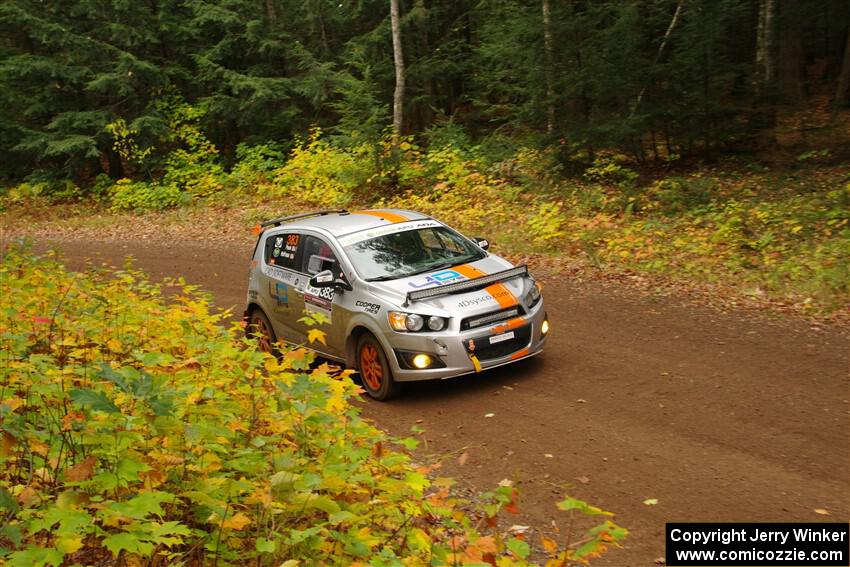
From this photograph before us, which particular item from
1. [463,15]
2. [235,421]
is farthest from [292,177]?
[235,421]

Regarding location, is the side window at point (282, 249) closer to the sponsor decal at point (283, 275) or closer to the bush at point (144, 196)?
the sponsor decal at point (283, 275)

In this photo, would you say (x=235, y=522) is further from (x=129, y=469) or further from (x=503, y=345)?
(x=503, y=345)

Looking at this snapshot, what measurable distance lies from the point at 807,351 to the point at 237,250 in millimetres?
13879

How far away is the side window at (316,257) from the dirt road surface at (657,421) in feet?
6.35

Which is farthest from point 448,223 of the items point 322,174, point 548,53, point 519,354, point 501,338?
point 501,338

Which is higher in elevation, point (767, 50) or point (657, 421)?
point (767, 50)

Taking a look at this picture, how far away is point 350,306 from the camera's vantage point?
845 centimetres

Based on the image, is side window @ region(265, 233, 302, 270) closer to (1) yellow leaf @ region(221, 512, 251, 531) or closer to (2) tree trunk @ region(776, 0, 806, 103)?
(1) yellow leaf @ region(221, 512, 251, 531)

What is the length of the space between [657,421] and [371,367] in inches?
131

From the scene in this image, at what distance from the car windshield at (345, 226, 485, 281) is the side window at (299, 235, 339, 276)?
273mm

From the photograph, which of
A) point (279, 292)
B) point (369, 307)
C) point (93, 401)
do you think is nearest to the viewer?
point (93, 401)

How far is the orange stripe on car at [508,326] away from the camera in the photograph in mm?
7923

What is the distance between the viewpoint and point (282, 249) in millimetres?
9977

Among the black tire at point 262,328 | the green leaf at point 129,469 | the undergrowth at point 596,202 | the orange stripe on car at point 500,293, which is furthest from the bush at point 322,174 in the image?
the green leaf at point 129,469
